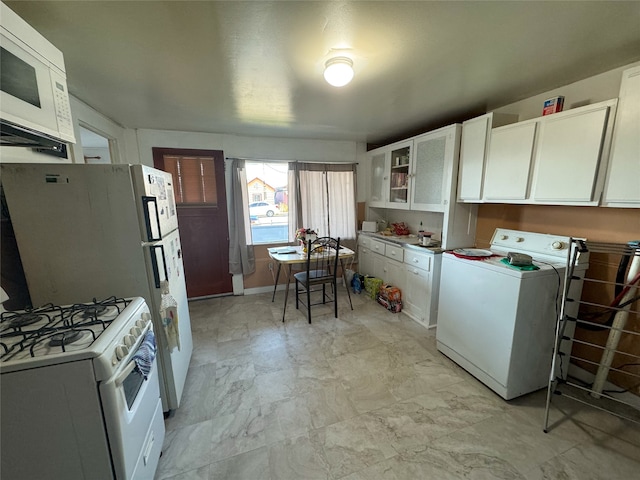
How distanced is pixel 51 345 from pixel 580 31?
2.75m

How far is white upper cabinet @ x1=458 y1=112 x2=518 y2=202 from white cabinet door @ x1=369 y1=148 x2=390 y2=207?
1.21 meters

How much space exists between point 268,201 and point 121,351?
116 inches

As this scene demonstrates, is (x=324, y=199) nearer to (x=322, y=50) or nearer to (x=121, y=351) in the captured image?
(x=322, y=50)

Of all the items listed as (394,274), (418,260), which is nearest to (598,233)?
(418,260)

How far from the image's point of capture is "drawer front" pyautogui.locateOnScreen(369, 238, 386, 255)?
11.7ft

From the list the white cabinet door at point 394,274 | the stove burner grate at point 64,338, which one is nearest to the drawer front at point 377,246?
the white cabinet door at point 394,274

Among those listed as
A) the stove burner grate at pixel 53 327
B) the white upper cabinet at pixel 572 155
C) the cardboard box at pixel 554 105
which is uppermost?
the cardboard box at pixel 554 105

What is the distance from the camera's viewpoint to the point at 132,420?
42.6 inches

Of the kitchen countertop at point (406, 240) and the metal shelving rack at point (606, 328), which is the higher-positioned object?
the kitchen countertop at point (406, 240)

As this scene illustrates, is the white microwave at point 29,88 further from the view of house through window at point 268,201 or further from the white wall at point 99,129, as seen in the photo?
the view of house through window at point 268,201

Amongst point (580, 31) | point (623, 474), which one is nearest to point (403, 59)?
point (580, 31)

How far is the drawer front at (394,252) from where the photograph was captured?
319 cm

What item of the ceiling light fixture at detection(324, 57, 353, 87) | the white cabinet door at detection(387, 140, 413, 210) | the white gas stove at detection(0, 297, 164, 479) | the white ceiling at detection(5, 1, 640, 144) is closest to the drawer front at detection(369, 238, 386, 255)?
the white cabinet door at detection(387, 140, 413, 210)

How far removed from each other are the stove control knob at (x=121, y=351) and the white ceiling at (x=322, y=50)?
142cm
